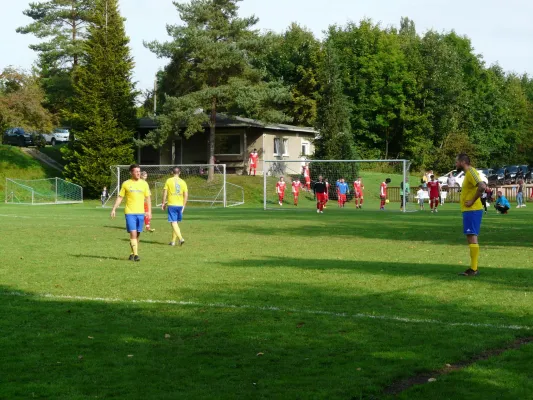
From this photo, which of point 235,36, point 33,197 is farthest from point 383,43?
point 33,197

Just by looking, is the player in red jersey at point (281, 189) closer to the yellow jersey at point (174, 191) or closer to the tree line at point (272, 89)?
the tree line at point (272, 89)

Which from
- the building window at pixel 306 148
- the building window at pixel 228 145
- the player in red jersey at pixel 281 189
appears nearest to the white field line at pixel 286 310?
the player in red jersey at pixel 281 189

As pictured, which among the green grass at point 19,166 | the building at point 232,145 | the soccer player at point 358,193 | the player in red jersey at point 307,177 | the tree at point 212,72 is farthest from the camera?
the building at point 232,145

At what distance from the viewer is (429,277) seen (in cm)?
1398

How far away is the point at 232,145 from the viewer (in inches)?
2544

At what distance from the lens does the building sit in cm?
6359

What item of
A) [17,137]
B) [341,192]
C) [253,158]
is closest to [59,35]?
[17,137]

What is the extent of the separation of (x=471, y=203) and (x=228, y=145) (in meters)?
51.2

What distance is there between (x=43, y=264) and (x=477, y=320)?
9.01 metres

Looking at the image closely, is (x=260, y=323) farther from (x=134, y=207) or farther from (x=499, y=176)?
(x=499, y=176)

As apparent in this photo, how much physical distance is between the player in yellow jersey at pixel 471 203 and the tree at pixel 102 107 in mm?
46091

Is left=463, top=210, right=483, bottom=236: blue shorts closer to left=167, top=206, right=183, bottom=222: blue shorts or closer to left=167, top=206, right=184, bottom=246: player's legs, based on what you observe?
left=167, top=206, right=184, bottom=246: player's legs

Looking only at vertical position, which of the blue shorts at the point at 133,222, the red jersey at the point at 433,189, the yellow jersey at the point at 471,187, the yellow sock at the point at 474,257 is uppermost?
the yellow jersey at the point at 471,187

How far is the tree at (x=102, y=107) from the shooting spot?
58.6 meters
